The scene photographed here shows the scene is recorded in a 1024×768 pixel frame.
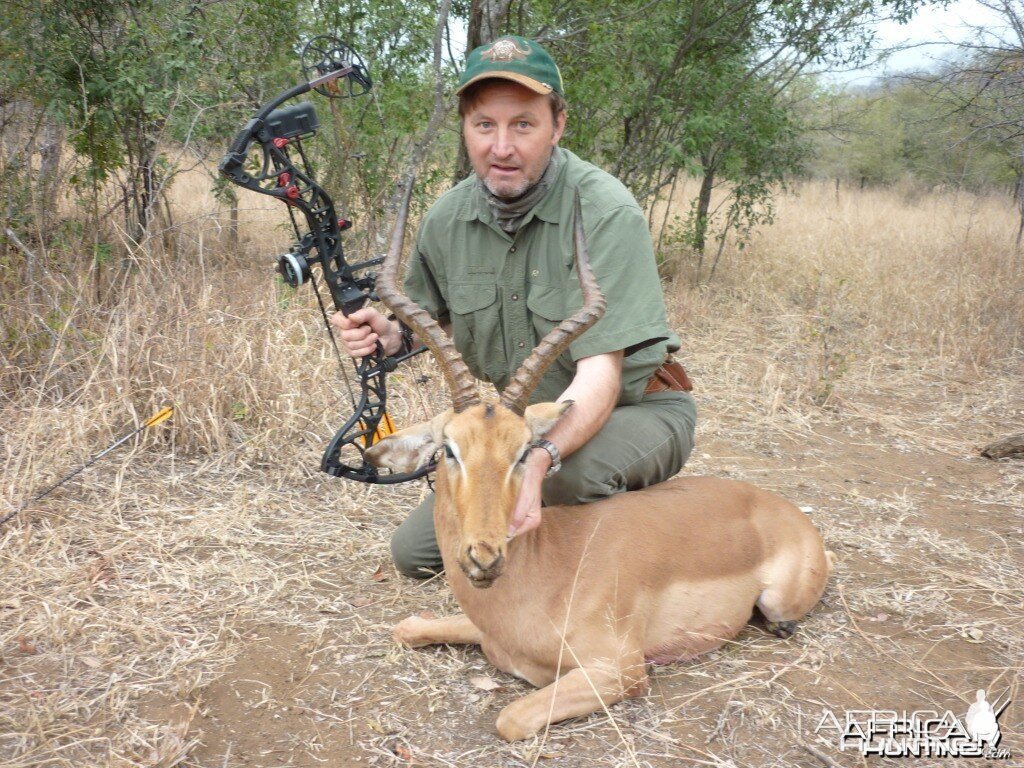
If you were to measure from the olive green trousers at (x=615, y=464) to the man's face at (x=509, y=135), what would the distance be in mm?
1142

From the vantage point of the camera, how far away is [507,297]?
4074 mm

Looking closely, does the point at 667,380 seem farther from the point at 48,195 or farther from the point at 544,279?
the point at 48,195

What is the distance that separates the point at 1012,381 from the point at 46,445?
7.58 m

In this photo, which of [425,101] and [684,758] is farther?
[425,101]

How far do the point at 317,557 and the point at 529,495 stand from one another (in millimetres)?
1807

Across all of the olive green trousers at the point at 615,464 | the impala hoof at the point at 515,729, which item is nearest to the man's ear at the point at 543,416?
the olive green trousers at the point at 615,464

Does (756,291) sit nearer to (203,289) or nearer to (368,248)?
(368,248)

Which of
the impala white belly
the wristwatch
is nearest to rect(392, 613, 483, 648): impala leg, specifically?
the impala white belly

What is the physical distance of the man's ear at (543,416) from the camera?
3072mm

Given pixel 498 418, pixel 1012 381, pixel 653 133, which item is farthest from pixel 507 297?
pixel 653 133

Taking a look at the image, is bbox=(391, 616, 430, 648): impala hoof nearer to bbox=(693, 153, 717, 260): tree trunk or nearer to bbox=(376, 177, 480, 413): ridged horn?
bbox=(376, 177, 480, 413): ridged horn

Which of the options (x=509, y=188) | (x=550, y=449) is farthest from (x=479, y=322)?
(x=550, y=449)

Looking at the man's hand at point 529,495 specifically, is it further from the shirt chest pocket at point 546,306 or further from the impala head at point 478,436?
the shirt chest pocket at point 546,306
